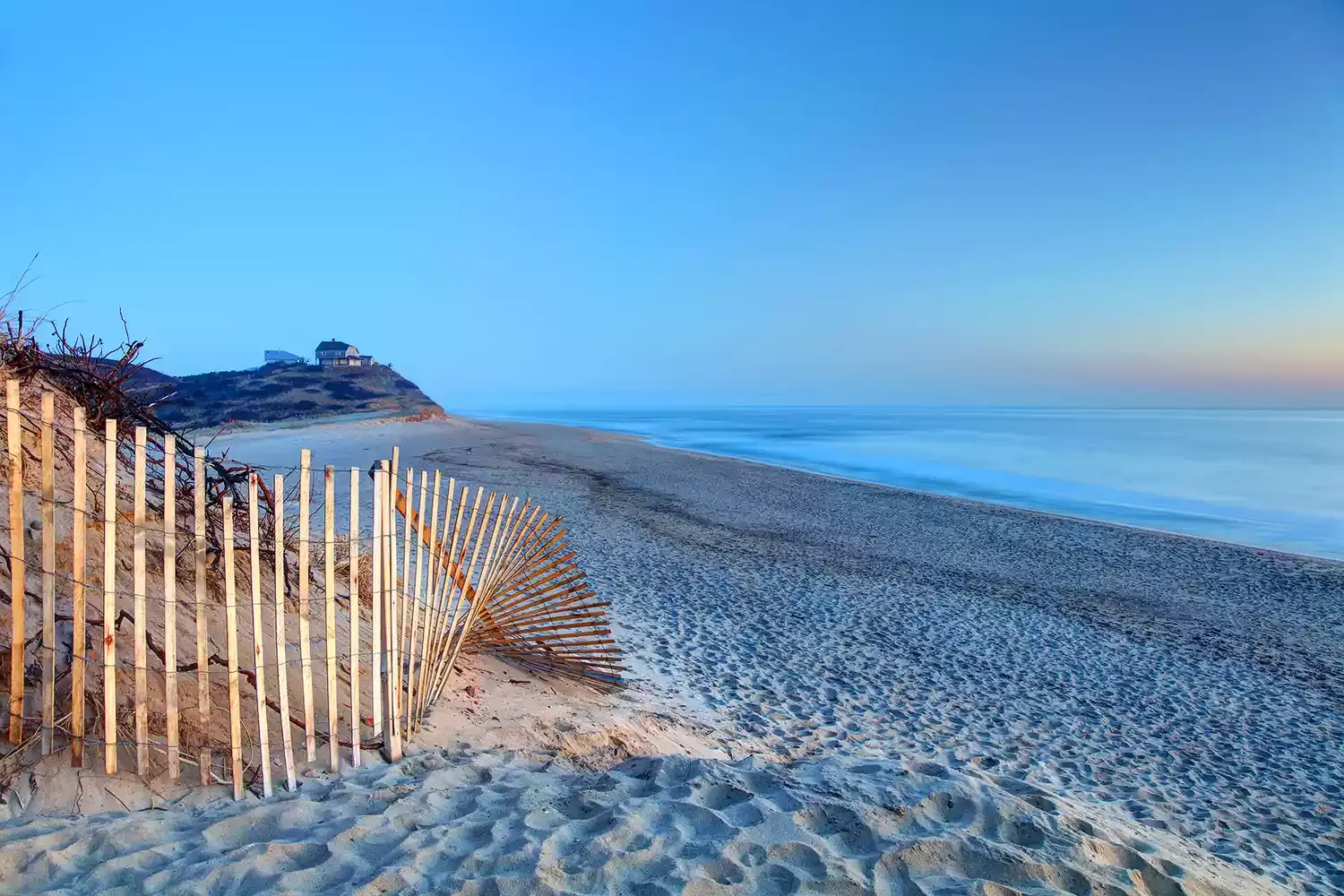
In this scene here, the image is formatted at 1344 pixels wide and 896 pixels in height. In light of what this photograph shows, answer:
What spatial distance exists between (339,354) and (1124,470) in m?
56.3

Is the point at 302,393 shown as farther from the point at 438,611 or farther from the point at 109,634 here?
the point at 109,634

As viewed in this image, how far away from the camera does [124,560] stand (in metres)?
Result: 4.48

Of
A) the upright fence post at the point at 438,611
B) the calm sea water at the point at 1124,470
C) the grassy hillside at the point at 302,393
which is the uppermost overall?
the grassy hillside at the point at 302,393

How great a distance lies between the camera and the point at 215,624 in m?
4.53

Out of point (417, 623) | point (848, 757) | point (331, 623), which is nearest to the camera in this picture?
point (331, 623)

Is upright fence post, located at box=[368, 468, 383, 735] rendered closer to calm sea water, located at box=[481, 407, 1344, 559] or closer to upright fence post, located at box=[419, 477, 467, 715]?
upright fence post, located at box=[419, 477, 467, 715]

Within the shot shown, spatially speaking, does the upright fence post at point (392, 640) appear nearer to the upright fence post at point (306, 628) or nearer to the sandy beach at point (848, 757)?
the sandy beach at point (848, 757)

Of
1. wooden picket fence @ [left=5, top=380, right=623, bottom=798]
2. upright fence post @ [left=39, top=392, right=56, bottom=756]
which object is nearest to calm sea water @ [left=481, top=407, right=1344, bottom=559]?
wooden picket fence @ [left=5, top=380, right=623, bottom=798]

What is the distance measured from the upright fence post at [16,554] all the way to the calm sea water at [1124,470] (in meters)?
21.1

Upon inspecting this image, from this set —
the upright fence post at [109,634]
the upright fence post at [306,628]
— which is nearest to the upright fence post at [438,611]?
the upright fence post at [306,628]

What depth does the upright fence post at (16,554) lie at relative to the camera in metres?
3.01

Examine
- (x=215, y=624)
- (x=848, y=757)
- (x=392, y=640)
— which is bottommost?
(x=848, y=757)

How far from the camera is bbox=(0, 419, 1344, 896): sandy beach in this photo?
2824mm

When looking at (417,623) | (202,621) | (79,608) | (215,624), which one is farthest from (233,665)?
(215,624)
